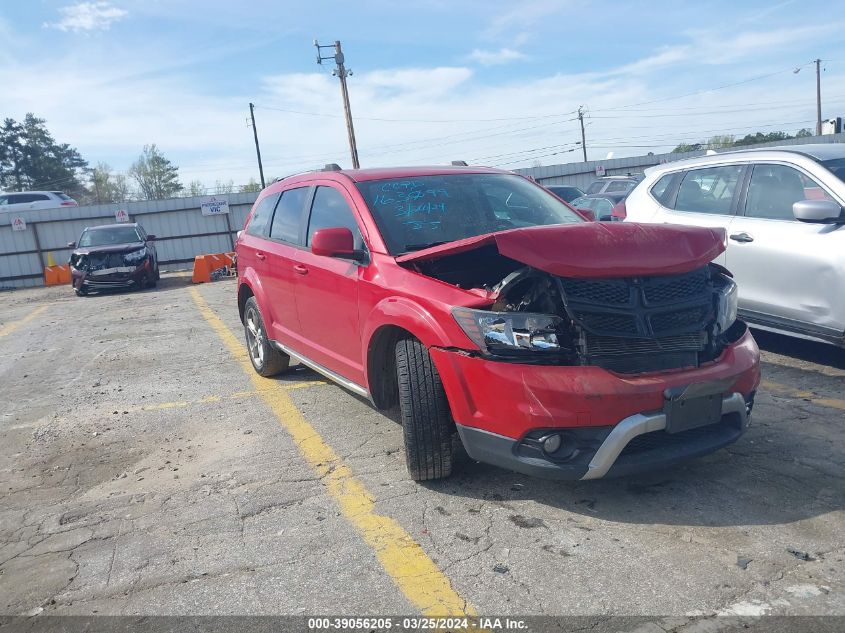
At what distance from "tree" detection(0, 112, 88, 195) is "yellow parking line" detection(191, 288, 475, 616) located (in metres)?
59.8

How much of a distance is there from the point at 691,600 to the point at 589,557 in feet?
1.49

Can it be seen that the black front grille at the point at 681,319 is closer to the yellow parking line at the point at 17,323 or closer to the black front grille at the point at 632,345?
the black front grille at the point at 632,345

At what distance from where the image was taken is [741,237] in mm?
5762

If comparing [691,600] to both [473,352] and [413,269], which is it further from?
[413,269]

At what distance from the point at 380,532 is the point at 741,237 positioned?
13.8 ft

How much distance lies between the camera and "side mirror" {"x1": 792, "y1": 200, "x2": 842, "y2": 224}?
16.5ft

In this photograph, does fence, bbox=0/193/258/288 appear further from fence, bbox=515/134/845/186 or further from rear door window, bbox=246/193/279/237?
rear door window, bbox=246/193/279/237

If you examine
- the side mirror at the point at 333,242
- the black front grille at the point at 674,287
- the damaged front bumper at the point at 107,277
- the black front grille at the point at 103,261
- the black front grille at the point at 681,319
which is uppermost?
the side mirror at the point at 333,242

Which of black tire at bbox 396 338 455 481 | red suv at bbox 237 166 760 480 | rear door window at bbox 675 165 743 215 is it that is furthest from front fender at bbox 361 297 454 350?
rear door window at bbox 675 165 743 215

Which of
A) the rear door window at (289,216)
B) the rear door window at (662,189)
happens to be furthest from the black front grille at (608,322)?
the rear door window at (662,189)

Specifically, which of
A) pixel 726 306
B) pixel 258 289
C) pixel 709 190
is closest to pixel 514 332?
pixel 726 306

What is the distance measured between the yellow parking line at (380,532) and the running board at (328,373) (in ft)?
1.30

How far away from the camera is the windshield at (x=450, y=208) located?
414cm

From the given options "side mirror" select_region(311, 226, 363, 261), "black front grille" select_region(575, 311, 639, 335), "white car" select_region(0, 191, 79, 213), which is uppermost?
"white car" select_region(0, 191, 79, 213)
